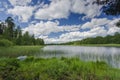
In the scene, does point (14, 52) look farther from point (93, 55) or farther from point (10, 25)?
point (10, 25)

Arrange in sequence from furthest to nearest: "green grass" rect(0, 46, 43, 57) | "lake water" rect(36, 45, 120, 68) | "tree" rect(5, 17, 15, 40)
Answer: "tree" rect(5, 17, 15, 40) → "green grass" rect(0, 46, 43, 57) → "lake water" rect(36, 45, 120, 68)

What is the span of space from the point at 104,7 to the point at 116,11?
0.56 m

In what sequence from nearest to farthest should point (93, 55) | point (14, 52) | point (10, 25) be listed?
point (93, 55) → point (14, 52) → point (10, 25)

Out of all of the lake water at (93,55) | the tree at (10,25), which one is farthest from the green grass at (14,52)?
the tree at (10,25)

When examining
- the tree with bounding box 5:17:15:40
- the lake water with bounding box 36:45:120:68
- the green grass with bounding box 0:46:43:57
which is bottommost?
the lake water with bounding box 36:45:120:68

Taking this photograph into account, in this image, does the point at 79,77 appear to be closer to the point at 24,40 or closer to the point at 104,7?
the point at 104,7

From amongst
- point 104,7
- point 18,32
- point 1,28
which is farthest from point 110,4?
point 18,32

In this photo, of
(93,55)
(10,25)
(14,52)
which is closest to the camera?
(93,55)

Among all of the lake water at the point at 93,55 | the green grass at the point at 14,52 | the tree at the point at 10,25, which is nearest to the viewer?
the lake water at the point at 93,55

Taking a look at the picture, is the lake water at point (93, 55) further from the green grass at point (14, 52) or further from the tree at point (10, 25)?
the tree at point (10, 25)

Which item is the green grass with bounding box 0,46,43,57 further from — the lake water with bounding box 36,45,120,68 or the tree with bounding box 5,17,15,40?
the tree with bounding box 5,17,15,40

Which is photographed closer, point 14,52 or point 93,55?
point 93,55

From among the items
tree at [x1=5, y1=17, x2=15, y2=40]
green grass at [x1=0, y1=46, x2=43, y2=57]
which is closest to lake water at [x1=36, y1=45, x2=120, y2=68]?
green grass at [x1=0, y1=46, x2=43, y2=57]

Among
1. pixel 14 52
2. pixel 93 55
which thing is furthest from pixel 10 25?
pixel 93 55
